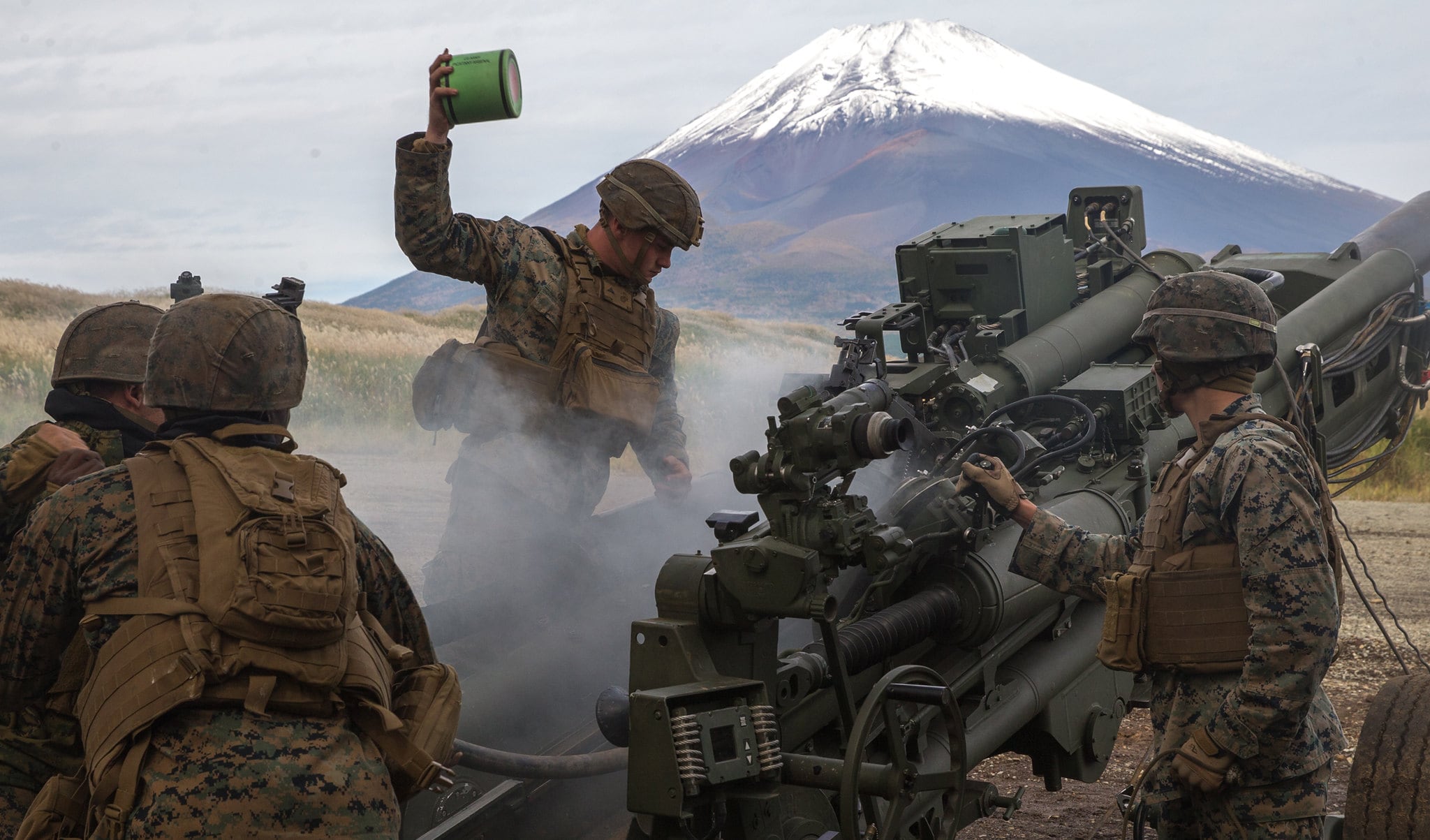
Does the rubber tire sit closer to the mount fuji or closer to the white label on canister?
the white label on canister

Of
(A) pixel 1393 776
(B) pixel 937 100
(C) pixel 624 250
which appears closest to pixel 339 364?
(C) pixel 624 250

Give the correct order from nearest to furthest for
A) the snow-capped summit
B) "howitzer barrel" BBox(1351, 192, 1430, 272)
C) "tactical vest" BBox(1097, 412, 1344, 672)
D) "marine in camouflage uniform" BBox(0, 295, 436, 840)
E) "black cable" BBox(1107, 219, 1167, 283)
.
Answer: "marine in camouflage uniform" BBox(0, 295, 436, 840), "tactical vest" BBox(1097, 412, 1344, 672), "black cable" BBox(1107, 219, 1167, 283), "howitzer barrel" BBox(1351, 192, 1430, 272), the snow-capped summit

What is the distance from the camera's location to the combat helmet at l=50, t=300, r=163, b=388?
3.26m

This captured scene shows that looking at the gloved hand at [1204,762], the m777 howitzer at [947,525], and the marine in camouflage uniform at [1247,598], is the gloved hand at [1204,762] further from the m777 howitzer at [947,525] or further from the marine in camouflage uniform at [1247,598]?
the m777 howitzer at [947,525]

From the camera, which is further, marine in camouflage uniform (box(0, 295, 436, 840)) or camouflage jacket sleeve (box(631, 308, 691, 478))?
camouflage jacket sleeve (box(631, 308, 691, 478))

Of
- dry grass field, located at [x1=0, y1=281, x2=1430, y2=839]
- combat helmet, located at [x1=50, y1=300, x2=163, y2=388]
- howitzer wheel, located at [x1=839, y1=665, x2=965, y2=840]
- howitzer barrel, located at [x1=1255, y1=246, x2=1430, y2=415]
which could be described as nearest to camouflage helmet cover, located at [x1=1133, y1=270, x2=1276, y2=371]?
howitzer wheel, located at [x1=839, y1=665, x2=965, y2=840]

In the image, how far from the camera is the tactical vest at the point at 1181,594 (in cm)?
336

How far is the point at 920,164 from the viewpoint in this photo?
177 ft

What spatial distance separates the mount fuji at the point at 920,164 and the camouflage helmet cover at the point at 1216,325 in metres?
42.4

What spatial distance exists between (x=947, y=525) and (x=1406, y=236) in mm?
4968

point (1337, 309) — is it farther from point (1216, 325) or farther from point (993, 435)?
point (1216, 325)

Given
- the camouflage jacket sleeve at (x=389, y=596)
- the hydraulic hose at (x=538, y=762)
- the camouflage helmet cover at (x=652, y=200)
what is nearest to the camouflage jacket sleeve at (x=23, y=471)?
the camouflage jacket sleeve at (x=389, y=596)

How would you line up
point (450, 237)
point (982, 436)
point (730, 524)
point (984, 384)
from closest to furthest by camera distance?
1. point (730, 524)
2. point (450, 237)
3. point (982, 436)
4. point (984, 384)

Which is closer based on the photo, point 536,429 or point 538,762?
point 538,762
